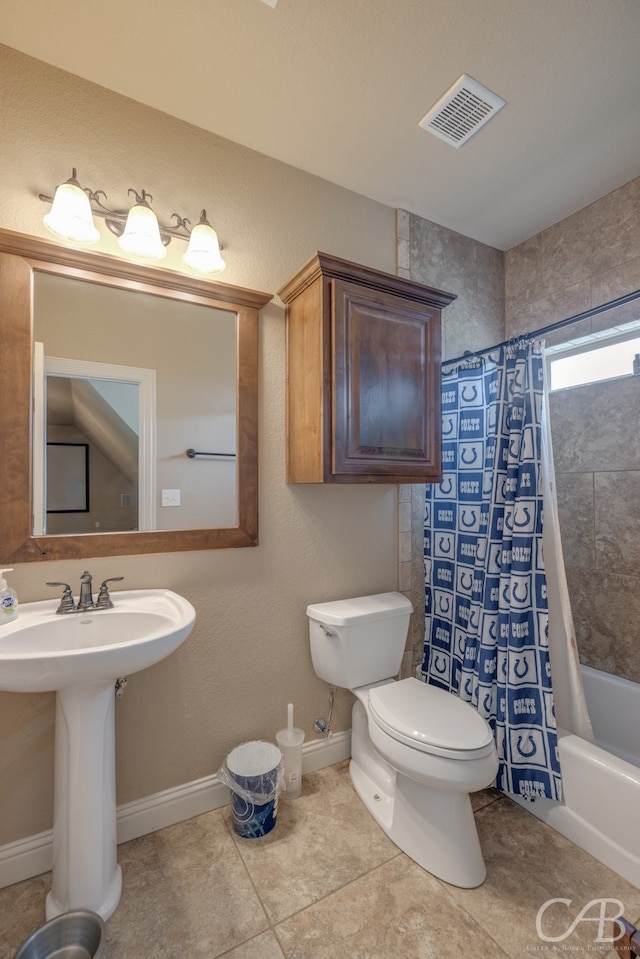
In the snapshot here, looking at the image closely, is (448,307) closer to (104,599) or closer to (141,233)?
(141,233)

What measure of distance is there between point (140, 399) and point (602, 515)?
82.9 inches

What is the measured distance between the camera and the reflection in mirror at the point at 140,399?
1.41m

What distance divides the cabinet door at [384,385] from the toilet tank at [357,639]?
56 centimetres

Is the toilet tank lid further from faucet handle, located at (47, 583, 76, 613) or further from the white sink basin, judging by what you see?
faucet handle, located at (47, 583, 76, 613)

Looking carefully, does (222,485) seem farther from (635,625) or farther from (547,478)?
(635,625)

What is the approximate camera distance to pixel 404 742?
136 centimetres

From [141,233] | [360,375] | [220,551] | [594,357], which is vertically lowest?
[220,551]

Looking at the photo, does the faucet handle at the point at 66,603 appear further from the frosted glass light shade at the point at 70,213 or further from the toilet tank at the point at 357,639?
the frosted glass light shade at the point at 70,213

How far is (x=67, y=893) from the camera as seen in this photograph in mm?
1176

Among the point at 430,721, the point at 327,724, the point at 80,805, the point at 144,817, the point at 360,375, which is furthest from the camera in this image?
the point at 327,724

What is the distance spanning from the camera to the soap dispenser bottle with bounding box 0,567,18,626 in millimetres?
1203

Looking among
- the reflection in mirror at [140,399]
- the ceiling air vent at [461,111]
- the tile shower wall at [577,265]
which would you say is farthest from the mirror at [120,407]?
the tile shower wall at [577,265]

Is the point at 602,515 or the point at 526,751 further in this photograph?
the point at 602,515

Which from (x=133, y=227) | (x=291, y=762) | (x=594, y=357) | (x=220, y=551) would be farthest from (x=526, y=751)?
(x=133, y=227)
